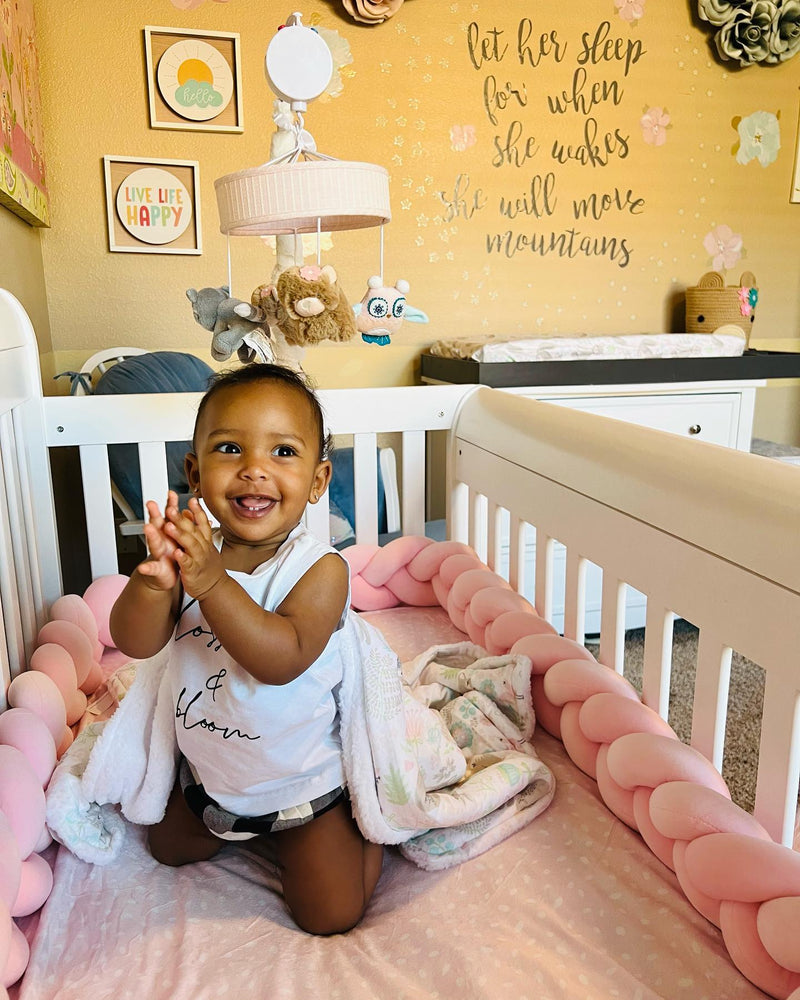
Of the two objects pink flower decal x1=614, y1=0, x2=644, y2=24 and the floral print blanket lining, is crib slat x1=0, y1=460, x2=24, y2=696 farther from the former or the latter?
pink flower decal x1=614, y1=0, x2=644, y2=24

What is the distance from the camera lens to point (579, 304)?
237 cm

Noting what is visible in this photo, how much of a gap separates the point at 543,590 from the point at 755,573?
51 cm

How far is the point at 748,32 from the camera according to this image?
2281 mm

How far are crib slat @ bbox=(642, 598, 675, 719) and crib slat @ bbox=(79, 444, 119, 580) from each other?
2.76 feet

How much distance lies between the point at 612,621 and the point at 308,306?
55 cm

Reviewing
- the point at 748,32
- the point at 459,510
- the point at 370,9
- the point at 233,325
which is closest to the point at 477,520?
the point at 459,510

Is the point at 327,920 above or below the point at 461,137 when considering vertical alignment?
below

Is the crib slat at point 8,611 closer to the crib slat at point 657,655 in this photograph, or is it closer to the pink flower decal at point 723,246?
the crib slat at point 657,655

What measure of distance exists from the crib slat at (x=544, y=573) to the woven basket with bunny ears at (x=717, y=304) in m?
1.42

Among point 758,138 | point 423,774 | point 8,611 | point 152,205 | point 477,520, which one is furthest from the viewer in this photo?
point 758,138

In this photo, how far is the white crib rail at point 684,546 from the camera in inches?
25.9

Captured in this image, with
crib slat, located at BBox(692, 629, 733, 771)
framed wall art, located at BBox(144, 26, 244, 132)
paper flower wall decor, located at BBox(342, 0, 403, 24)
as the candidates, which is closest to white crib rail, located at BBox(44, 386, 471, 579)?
crib slat, located at BBox(692, 629, 733, 771)

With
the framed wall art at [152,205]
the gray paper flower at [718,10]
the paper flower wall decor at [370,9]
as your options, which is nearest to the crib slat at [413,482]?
the framed wall art at [152,205]

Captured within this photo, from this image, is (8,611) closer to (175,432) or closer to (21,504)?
(21,504)
